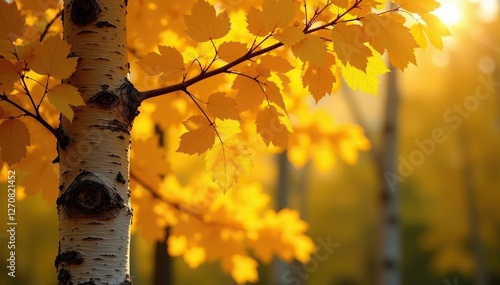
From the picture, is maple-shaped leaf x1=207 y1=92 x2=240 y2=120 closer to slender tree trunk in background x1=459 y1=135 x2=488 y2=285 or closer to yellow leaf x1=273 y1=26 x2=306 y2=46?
yellow leaf x1=273 y1=26 x2=306 y2=46

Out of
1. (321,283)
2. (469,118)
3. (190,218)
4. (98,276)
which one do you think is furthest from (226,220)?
(321,283)

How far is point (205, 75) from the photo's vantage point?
41.1 inches

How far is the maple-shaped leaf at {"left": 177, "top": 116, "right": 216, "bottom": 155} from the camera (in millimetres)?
1071

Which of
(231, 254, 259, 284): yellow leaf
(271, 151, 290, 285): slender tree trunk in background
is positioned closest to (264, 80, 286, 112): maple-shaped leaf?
(231, 254, 259, 284): yellow leaf

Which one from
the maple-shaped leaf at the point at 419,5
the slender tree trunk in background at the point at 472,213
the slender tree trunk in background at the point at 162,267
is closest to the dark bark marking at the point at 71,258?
the maple-shaped leaf at the point at 419,5

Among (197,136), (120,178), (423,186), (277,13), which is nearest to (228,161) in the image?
(197,136)

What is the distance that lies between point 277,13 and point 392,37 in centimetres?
23

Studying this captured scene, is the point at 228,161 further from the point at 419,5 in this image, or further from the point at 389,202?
the point at 389,202

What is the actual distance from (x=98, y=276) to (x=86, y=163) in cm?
22

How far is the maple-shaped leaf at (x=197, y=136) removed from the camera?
107 cm

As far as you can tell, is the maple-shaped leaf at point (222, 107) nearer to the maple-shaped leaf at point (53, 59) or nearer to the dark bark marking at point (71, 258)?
the maple-shaped leaf at point (53, 59)

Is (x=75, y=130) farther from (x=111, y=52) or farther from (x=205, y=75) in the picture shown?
(x=205, y=75)

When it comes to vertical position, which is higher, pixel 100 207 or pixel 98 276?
pixel 100 207

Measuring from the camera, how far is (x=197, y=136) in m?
1.09
